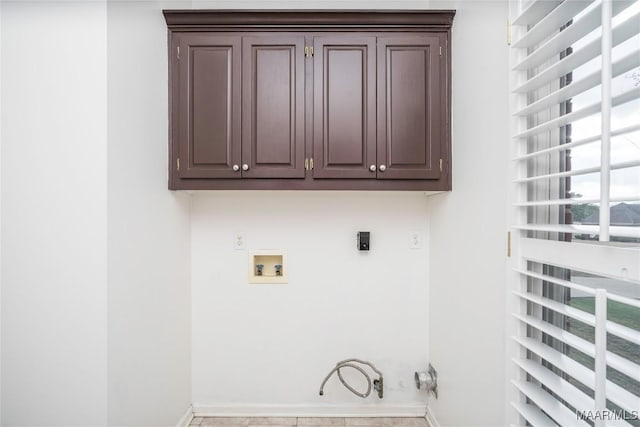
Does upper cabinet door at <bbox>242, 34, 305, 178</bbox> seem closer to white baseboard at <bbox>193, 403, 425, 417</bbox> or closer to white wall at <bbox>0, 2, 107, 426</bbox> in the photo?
white wall at <bbox>0, 2, 107, 426</bbox>

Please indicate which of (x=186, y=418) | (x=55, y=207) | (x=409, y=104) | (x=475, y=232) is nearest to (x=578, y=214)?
(x=475, y=232)

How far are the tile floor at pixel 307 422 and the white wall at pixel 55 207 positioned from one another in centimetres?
92

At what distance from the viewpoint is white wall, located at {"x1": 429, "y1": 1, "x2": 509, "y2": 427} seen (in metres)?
1.27

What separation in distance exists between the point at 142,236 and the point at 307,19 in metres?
1.36

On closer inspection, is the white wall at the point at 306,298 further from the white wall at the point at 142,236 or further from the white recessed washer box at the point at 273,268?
the white wall at the point at 142,236

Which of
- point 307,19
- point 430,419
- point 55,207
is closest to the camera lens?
point 55,207

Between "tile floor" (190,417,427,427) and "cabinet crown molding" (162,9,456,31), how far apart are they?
226 centimetres

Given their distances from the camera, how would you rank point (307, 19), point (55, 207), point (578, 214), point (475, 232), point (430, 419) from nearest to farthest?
point (578, 214), point (55, 207), point (475, 232), point (307, 19), point (430, 419)

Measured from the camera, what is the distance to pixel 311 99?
1727 mm

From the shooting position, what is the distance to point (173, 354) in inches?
71.1

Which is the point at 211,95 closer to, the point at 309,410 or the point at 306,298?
the point at 306,298

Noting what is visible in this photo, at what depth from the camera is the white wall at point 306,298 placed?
2.05m

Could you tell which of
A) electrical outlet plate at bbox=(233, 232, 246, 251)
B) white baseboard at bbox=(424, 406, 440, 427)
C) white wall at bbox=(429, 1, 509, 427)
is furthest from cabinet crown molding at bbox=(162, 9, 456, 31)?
white baseboard at bbox=(424, 406, 440, 427)

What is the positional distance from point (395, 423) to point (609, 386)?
1.47m
